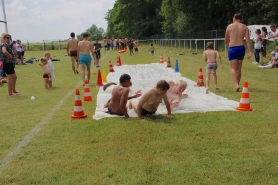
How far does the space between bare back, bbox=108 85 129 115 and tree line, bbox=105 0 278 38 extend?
87.1ft

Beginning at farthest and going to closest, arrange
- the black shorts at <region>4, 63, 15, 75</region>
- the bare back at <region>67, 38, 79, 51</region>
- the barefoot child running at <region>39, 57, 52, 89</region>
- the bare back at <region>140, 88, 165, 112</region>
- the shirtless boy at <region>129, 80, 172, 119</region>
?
the bare back at <region>67, 38, 79, 51</region>
the barefoot child running at <region>39, 57, 52, 89</region>
the black shorts at <region>4, 63, 15, 75</region>
the bare back at <region>140, 88, 165, 112</region>
the shirtless boy at <region>129, 80, 172, 119</region>

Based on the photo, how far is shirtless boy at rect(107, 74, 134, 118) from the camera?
6.11 m

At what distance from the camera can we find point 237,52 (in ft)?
29.3

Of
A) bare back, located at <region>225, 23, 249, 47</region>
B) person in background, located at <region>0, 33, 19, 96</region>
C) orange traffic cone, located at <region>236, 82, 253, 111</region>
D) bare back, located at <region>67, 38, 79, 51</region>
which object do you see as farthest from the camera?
bare back, located at <region>67, 38, 79, 51</region>

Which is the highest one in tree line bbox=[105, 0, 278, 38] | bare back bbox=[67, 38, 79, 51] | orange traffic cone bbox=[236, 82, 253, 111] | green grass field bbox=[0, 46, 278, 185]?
tree line bbox=[105, 0, 278, 38]

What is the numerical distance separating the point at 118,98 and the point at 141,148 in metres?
2.00

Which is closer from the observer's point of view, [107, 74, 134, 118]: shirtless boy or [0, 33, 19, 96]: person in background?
[107, 74, 134, 118]: shirtless boy

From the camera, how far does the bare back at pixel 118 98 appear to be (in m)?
6.09

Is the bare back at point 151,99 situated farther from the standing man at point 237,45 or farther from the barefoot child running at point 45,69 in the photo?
the barefoot child running at point 45,69

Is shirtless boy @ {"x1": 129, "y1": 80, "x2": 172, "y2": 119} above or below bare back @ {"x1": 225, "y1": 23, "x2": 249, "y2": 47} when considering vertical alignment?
below

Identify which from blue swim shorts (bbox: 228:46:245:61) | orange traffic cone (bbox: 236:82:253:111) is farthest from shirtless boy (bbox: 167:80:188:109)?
blue swim shorts (bbox: 228:46:245:61)

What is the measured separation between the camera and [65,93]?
982 centimetres

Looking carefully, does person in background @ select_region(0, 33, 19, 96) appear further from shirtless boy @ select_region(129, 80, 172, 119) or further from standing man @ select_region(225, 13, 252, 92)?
standing man @ select_region(225, 13, 252, 92)

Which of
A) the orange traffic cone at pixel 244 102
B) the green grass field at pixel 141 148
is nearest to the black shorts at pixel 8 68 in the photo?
the green grass field at pixel 141 148
